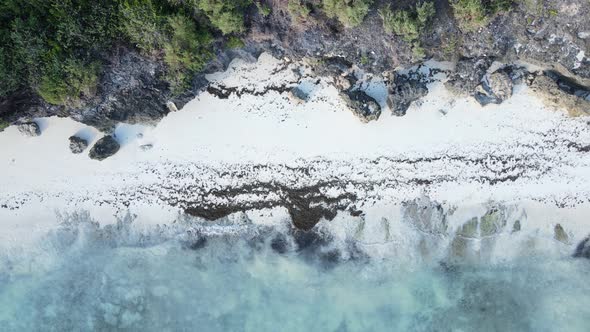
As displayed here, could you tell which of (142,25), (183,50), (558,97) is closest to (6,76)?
(142,25)

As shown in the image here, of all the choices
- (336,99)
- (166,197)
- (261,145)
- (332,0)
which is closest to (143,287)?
(166,197)

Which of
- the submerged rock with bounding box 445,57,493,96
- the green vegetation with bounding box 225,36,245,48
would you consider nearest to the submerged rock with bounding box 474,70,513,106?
the submerged rock with bounding box 445,57,493,96

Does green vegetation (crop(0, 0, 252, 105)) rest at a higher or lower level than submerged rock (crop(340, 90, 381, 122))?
higher

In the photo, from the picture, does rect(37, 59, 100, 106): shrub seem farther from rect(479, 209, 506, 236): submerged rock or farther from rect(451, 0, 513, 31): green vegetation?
rect(479, 209, 506, 236): submerged rock

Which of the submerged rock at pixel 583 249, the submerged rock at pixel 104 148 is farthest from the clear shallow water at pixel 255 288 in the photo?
the submerged rock at pixel 104 148

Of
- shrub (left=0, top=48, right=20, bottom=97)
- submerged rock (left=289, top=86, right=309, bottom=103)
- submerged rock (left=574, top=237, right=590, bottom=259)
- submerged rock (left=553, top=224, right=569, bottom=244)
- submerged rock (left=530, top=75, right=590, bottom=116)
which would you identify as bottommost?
submerged rock (left=574, top=237, right=590, bottom=259)

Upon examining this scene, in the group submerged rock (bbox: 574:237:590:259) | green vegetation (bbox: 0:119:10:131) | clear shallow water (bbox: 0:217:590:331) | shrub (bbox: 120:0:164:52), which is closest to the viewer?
shrub (bbox: 120:0:164:52)

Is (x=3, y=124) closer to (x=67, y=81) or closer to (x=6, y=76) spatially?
(x=6, y=76)
